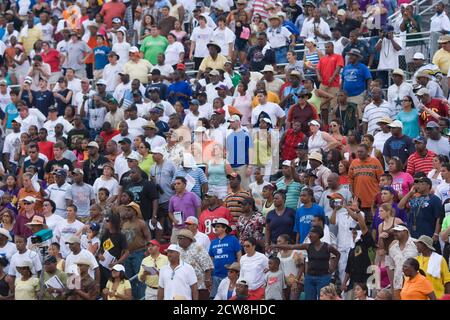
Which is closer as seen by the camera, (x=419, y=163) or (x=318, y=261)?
(x=318, y=261)

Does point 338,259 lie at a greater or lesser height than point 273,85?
lesser

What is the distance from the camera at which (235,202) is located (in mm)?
21078

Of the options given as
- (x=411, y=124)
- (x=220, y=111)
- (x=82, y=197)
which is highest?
(x=220, y=111)

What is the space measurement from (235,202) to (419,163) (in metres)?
2.62

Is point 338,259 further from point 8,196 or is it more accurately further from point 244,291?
point 8,196

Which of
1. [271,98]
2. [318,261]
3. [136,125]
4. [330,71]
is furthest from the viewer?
[330,71]

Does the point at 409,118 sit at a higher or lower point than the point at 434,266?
higher

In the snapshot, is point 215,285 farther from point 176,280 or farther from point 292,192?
point 292,192

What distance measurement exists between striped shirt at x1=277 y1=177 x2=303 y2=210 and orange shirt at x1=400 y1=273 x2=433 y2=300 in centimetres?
368

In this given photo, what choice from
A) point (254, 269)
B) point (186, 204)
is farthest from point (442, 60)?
point (254, 269)

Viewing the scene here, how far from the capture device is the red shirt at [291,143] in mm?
22703

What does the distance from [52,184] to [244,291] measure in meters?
5.76
